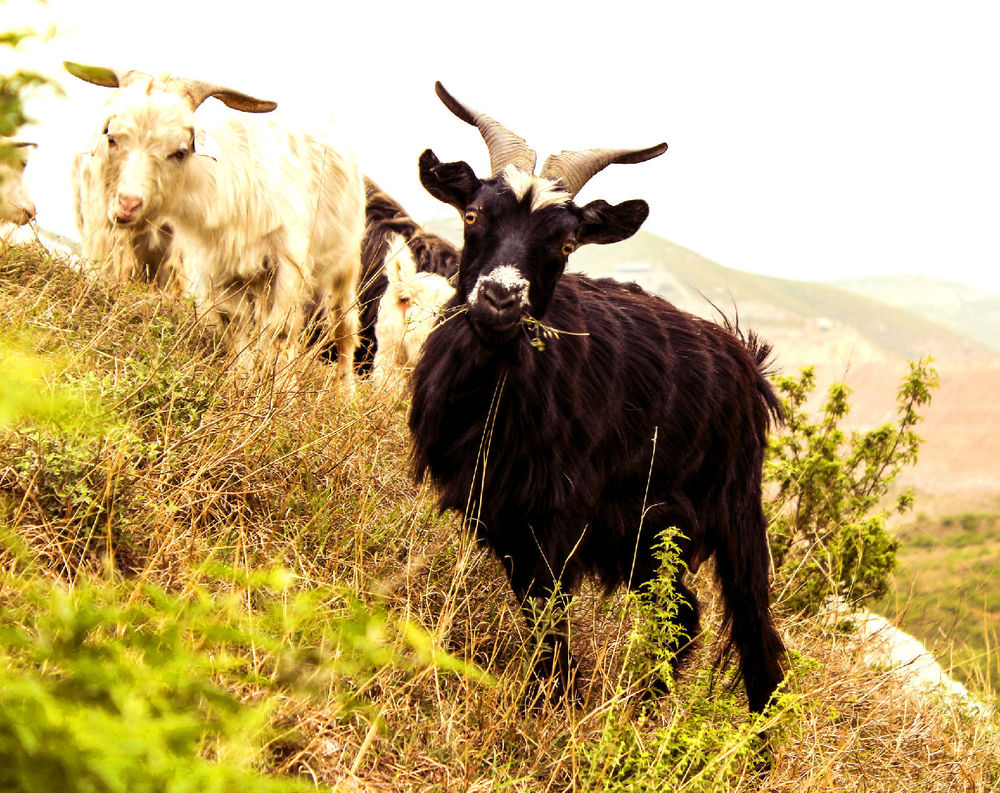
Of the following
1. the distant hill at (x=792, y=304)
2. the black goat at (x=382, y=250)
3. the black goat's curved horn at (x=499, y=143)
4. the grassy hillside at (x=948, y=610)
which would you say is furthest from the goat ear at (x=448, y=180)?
the distant hill at (x=792, y=304)

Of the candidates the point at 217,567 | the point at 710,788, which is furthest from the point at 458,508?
the point at 217,567

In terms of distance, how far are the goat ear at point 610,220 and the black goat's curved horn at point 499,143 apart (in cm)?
33

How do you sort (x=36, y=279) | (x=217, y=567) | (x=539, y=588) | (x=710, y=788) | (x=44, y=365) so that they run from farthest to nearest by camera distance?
(x=36, y=279)
(x=539, y=588)
(x=710, y=788)
(x=217, y=567)
(x=44, y=365)

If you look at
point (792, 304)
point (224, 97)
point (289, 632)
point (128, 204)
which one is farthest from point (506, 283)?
point (792, 304)

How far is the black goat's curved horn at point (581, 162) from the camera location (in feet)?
13.1

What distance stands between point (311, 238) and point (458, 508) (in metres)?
3.24

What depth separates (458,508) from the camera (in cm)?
365

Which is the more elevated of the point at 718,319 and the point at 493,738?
the point at 718,319

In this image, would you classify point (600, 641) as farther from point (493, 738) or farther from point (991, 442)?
point (991, 442)

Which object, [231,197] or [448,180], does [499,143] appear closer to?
[448,180]

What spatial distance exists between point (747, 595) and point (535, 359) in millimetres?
1740

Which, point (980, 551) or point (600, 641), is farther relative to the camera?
Answer: point (980, 551)

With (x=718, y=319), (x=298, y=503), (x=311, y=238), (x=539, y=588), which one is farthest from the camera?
(x=311, y=238)

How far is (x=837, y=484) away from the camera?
661 cm
